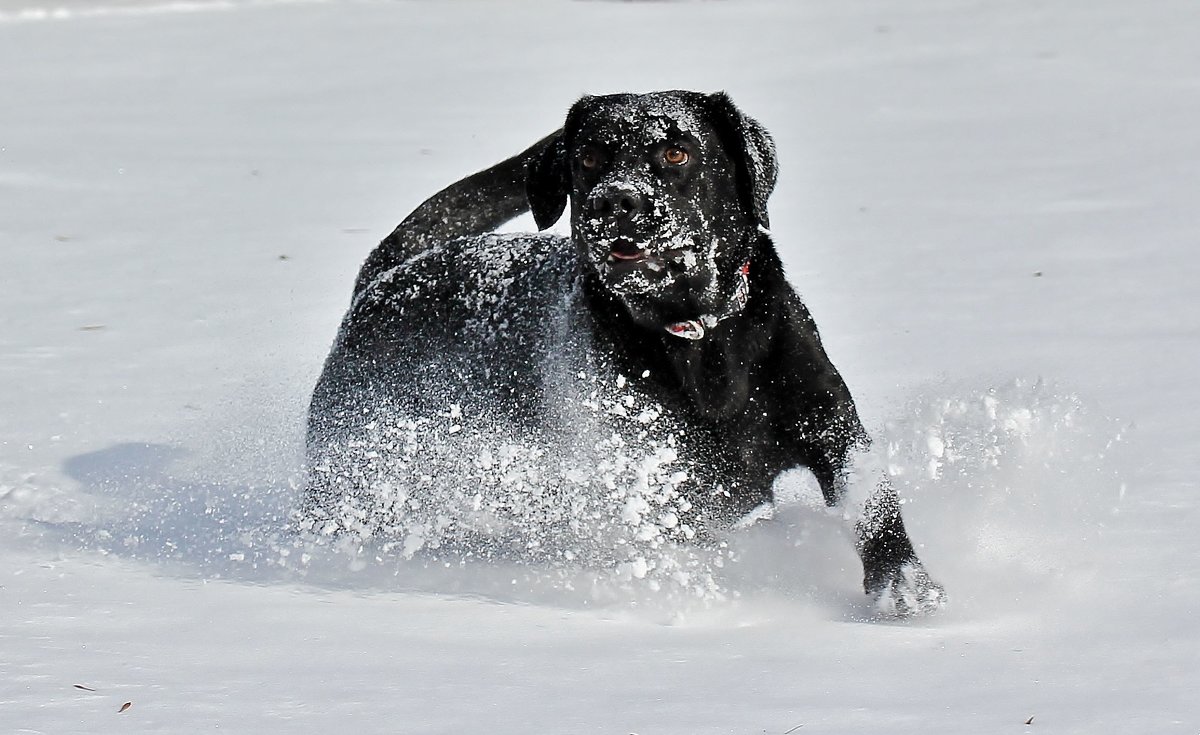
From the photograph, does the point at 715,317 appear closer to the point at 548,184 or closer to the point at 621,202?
the point at 621,202

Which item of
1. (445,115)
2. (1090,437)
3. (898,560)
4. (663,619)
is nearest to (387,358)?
(663,619)

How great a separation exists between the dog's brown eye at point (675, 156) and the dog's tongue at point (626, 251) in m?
0.26

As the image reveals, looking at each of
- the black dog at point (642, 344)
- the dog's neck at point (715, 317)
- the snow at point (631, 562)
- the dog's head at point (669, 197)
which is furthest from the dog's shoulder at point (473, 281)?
the snow at point (631, 562)

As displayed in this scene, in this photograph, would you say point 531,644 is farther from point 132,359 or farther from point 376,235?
point 376,235

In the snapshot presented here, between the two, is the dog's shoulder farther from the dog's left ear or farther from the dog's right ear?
the dog's left ear

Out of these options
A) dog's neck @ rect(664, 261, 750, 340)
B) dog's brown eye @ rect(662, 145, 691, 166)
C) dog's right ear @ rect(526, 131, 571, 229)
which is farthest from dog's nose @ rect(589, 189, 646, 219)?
dog's right ear @ rect(526, 131, 571, 229)

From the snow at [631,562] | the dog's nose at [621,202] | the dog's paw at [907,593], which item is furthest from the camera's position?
the dog's nose at [621,202]

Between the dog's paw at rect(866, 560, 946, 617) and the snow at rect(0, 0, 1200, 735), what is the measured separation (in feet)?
0.22

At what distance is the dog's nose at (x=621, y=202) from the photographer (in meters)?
3.76

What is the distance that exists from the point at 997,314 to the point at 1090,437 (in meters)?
1.98

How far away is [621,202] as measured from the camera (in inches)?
148

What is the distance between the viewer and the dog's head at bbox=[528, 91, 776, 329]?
12.5 ft

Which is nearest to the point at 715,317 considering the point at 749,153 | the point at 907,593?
the point at 749,153

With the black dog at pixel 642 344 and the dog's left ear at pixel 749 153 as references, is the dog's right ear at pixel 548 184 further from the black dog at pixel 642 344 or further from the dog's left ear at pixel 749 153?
the dog's left ear at pixel 749 153
